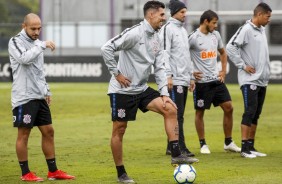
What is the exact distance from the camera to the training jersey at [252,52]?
14.5m

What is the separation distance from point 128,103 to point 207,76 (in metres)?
3.59

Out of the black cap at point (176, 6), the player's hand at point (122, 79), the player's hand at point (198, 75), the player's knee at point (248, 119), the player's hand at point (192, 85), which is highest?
the black cap at point (176, 6)

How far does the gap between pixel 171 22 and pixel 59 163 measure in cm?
278

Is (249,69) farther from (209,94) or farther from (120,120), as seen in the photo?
(120,120)

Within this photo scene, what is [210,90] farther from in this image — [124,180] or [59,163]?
[124,180]

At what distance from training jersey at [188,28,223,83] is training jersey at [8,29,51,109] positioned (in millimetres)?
3691

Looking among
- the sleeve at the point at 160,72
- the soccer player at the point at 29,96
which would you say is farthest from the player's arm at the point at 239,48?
the soccer player at the point at 29,96

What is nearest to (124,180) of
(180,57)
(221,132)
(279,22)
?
(180,57)

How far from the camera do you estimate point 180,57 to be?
14.5 m

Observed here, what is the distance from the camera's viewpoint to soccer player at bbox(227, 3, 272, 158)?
14492 mm

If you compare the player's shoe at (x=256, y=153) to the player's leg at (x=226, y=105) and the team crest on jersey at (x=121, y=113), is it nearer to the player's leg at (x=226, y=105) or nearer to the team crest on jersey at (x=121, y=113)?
the player's leg at (x=226, y=105)

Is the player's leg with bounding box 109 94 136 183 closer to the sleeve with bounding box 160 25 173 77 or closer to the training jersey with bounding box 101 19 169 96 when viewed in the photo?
the training jersey with bounding box 101 19 169 96

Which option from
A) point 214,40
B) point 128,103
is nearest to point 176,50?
point 214,40

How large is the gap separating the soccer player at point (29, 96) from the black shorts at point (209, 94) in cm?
374
